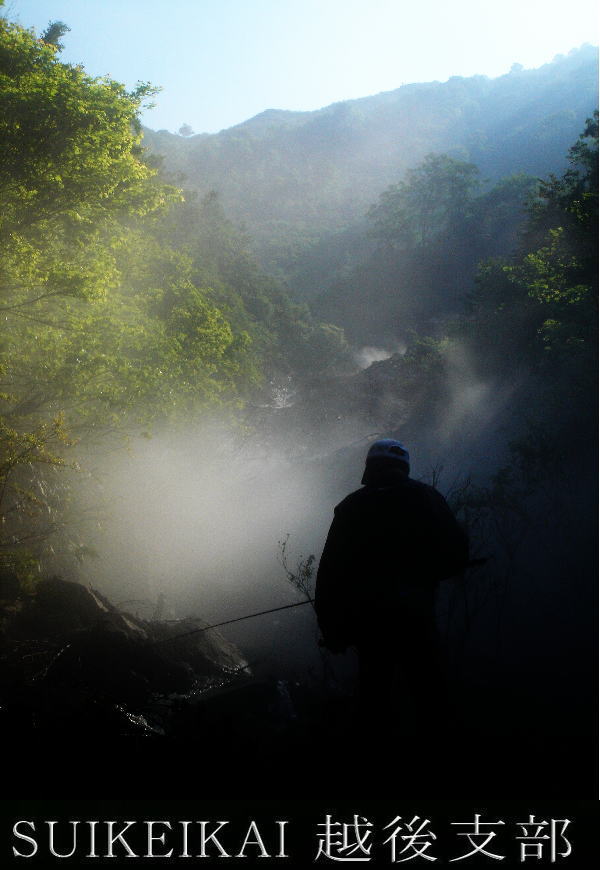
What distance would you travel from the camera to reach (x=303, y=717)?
571 centimetres

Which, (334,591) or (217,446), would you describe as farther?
(217,446)

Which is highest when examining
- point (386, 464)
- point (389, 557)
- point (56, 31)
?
point (56, 31)

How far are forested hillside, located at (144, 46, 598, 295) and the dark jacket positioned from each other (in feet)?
259

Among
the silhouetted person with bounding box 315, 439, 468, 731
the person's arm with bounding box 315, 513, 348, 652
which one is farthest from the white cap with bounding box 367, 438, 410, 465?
the person's arm with bounding box 315, 513, 348, 652

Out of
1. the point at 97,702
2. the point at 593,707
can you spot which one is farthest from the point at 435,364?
the point at 97,702

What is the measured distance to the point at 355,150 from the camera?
6836 inches

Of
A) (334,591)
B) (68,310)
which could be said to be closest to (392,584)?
(334,591)

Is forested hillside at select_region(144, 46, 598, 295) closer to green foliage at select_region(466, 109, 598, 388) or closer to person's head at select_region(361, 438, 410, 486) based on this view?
green foliage at select_region(466, 109, 598, 388)

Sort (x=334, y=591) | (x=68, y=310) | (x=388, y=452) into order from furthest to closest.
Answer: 1. (x=68, y=310)
2. (x=388, y=452)
3. (x=334, y=591)

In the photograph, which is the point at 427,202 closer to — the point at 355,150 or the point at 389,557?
the point at 389,557

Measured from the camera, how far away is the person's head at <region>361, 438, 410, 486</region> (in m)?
3.76

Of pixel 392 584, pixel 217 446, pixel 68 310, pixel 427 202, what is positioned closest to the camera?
pixel 392 584

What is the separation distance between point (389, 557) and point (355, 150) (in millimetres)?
195971

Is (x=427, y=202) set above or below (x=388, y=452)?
above
